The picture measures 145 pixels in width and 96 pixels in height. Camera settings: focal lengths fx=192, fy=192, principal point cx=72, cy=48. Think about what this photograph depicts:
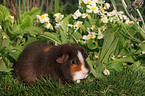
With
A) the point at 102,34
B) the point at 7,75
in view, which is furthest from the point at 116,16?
the point at 7,75

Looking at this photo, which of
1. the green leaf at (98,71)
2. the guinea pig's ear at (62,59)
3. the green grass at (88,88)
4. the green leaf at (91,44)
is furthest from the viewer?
the green leaf at (91,44)

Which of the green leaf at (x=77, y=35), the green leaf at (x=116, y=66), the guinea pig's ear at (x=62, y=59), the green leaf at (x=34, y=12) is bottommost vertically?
the green leaf at (x=116, y=66)

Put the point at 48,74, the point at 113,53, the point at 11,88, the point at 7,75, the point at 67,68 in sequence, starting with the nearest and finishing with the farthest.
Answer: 1. the point at 67,68
2. the point at 48,74
3. the point at 11,88
4. the point at 7,75
5. the point at 113,53

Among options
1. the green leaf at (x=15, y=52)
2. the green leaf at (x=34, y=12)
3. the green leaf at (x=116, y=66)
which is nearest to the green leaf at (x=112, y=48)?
the green leaf at (x=116, y=66)

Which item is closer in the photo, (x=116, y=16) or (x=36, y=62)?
(x=36, y=62)

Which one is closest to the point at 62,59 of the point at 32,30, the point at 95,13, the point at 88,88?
the point at 88,88

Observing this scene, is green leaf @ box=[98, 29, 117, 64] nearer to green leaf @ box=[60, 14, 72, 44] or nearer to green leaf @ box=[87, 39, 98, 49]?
green leaf @ box=[87, 39, 98, 49]

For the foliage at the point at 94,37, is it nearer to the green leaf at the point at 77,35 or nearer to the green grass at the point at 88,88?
the green leaf at the point at 77,35

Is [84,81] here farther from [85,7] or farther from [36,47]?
[85,7]
